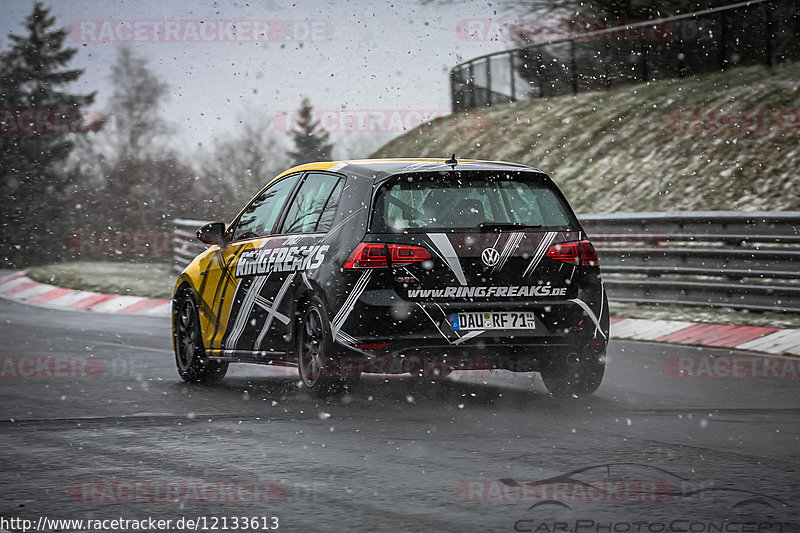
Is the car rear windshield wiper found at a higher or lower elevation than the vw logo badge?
higher

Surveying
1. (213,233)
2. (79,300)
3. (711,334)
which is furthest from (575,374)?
(79,300)

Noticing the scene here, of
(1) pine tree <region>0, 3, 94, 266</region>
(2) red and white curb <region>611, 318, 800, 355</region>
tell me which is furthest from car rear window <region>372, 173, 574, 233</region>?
(1) pine tree <region>0, 3, 94, 266</region>

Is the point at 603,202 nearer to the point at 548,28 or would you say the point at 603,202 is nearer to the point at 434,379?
the point at 548,28

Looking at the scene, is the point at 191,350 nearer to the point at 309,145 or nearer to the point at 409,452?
the point at 409,452

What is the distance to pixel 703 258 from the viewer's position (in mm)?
14938

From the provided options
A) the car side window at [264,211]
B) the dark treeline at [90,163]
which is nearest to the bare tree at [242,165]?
the dark treeline at [90,163]

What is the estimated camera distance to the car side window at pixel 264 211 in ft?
32.3

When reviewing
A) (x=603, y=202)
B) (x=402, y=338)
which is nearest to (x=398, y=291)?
(x=402, y=338)

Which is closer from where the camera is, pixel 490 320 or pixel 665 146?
pixel 490 320

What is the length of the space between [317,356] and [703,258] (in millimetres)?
7283

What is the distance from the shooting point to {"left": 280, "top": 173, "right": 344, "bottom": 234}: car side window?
911 cm

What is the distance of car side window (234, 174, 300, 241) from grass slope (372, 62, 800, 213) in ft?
35.4

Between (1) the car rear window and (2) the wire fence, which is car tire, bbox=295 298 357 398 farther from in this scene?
(2) the wire fence

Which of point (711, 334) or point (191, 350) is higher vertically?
point (191, 350)
